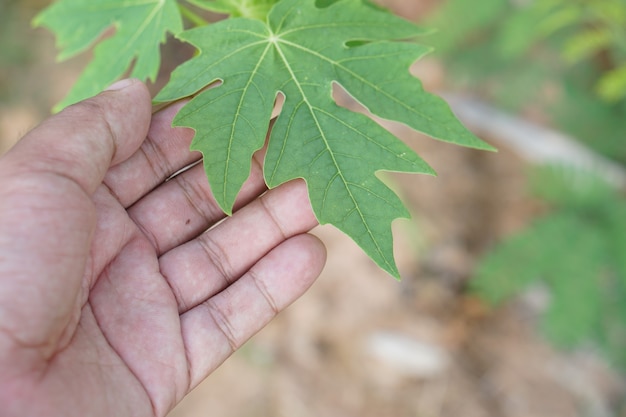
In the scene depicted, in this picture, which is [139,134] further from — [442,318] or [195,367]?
[442,318]

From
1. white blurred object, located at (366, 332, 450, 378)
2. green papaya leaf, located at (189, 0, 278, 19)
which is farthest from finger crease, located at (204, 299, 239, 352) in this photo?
white blurred object, located at (366, 332, 450, 378)

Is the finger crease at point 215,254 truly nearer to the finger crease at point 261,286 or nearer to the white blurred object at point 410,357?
the finger crease at point 261,286

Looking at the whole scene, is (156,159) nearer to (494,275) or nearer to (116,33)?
(116,33)

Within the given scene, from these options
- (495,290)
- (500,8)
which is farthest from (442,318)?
(500,8)

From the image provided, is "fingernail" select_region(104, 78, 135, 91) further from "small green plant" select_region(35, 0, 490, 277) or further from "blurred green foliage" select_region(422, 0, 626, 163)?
"blurred green foliage" select_region(422, 0, 626, 163)

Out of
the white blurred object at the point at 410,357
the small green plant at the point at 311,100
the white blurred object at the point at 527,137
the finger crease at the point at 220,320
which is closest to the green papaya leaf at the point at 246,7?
the small green plant at the point at 311,100
